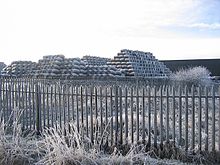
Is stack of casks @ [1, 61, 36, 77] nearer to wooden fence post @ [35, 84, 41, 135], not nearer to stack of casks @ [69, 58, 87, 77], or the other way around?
stack of casks @ [69, 58, 87, 77]

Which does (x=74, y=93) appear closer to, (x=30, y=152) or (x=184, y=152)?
(x=30, y=152)

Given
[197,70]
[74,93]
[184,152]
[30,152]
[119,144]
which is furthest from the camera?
[197,70]

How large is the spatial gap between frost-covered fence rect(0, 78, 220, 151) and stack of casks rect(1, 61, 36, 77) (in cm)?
3473

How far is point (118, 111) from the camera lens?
970 centimetres

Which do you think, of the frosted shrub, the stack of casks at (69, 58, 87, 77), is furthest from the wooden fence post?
the stack of casks at (69, 58, 87, 77)

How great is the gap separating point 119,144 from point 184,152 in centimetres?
150

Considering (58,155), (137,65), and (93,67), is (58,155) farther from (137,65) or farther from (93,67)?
(137,65)

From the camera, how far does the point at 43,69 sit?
43688 mm

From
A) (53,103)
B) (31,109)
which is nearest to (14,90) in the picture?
(31,109)

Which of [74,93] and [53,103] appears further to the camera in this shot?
[53,103]

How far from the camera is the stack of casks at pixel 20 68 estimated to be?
45781mm

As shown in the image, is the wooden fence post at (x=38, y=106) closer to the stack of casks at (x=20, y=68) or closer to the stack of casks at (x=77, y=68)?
the stack of casks at (x=77, y=68)

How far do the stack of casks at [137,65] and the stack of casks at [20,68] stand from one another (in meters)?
10.4

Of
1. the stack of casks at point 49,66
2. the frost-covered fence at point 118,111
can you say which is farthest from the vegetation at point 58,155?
the stack of casks at point 49,66
